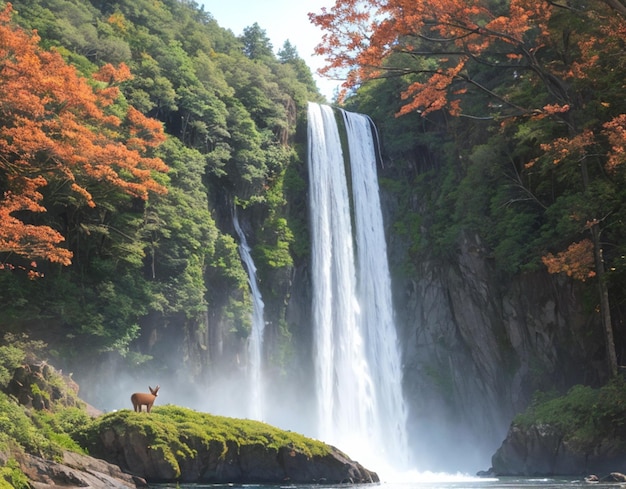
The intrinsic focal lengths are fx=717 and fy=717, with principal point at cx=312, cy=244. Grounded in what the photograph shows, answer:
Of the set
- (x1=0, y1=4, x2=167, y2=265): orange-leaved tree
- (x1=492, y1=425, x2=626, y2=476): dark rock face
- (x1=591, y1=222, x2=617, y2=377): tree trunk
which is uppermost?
(x1=0, y1=4, x2=167, y2=265): orange-leaved tree

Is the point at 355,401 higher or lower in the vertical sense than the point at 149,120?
lower

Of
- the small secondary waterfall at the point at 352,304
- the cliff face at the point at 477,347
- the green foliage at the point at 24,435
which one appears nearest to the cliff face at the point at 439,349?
the cliff face at the point at 477,347

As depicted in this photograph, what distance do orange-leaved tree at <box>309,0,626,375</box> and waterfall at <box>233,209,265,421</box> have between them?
11.8m

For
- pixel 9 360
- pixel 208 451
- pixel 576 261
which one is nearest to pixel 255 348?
pixel 9 360

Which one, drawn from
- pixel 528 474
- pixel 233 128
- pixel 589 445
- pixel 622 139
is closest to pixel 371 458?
pixel 528 474

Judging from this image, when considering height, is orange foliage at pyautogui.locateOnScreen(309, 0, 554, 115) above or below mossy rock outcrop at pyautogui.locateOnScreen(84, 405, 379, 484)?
above

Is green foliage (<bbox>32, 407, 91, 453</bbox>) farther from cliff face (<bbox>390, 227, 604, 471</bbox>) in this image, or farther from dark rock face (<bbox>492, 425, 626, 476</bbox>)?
cliff face (<bbox>390, 227, 604, 471</bbox>)

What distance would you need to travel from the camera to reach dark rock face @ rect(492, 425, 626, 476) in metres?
19.1

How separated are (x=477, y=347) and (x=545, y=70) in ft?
53.7

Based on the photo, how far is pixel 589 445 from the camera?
19.5 m

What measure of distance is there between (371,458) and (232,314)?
813 centimetres

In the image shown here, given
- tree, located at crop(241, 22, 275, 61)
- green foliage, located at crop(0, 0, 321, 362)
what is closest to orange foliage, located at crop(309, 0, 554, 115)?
green foliage, located at crop(0, 0, 321, 362)

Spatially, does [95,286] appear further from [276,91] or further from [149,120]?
[276,91]

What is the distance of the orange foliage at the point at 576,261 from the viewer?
2092 centimetres
